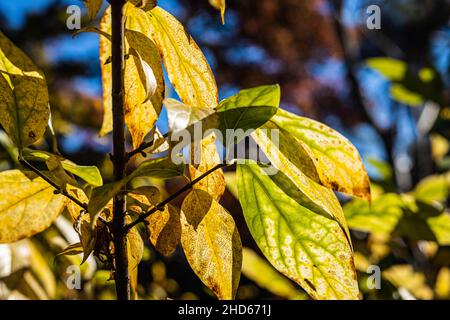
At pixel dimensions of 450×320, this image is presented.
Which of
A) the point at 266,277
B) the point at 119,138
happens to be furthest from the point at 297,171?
the point at 266,277

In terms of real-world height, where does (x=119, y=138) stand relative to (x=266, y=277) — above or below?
above

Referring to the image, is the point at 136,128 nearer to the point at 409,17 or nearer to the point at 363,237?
the point at 363,237

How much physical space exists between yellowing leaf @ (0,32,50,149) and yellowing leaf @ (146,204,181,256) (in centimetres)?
12

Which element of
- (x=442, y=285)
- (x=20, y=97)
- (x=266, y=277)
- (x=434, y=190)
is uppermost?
(x=20, y=97)

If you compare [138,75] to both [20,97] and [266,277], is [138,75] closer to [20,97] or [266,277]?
[20,97]

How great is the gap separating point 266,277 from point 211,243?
1.92 ft

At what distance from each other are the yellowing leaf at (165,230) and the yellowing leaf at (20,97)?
0.39ft

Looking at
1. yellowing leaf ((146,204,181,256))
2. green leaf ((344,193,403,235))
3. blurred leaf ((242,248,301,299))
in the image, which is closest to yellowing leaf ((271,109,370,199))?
yellowing leaf ((146,204,181,256))

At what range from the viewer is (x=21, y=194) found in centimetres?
39

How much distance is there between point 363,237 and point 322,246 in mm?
1193

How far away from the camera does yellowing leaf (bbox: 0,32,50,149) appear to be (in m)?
0.37

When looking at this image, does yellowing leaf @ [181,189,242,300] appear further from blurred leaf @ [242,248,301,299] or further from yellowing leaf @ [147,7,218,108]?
blurred leaf @ [242,248,301,299]

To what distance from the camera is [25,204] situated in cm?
39
